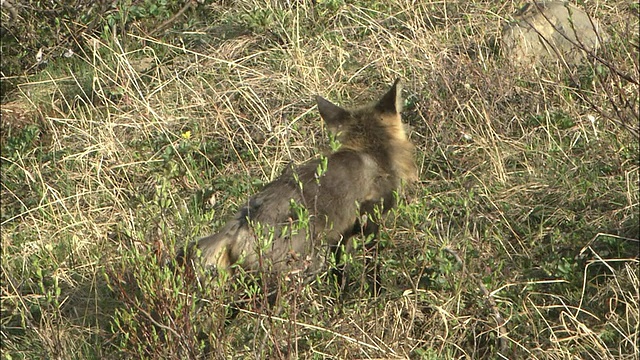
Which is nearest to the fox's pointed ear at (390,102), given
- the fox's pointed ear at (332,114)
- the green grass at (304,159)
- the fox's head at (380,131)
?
the fox's head at (380,131)

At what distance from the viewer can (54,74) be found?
30.5 ft

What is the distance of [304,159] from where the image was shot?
25.2 ft

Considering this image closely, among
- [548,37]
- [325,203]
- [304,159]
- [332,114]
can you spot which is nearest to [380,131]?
[332,114]

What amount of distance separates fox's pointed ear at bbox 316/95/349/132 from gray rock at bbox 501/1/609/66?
1929mm

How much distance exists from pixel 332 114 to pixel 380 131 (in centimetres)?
37

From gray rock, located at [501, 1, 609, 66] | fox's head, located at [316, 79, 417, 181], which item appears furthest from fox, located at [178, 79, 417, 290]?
gray rock, located at [501, 1, 609, 66]

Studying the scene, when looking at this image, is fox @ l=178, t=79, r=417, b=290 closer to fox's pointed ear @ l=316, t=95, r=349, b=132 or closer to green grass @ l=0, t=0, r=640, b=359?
fox's pointed ear @ l=316, t=95, r=349, b=132

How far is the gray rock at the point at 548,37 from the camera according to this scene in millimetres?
7941

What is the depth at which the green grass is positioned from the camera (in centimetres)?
552

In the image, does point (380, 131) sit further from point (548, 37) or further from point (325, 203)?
point (548, 37)

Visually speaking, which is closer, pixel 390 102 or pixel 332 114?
pixel 390 102

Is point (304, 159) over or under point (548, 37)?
under

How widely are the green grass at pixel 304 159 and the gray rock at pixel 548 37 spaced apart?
148mm

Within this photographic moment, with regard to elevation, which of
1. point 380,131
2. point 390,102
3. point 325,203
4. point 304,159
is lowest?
point 304,159
